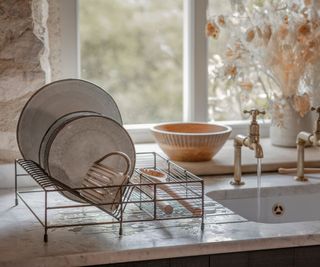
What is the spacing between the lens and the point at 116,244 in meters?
1.76

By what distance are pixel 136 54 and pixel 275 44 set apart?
0.51m

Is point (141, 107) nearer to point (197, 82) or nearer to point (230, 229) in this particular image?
point (197, 82)

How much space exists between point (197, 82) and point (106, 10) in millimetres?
430

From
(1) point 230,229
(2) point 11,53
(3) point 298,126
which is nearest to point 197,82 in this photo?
(3) point 298,126

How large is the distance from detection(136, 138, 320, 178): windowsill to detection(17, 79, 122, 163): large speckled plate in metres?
0.48

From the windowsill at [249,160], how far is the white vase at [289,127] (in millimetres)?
29

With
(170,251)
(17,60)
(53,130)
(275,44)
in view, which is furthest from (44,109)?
(275,44)

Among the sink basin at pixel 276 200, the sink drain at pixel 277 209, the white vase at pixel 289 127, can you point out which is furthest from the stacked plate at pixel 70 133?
the white vase at pixel 289 127

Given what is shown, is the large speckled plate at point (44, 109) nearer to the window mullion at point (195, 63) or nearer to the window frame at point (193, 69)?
the window frame at point (193, 69)

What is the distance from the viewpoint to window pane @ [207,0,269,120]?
2717 mm

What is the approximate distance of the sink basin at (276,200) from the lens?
233 cm

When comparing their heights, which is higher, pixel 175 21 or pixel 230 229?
pixel 175 21

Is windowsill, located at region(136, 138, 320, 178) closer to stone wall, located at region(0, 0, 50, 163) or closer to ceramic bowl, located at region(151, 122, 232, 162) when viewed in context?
ceramic bowl, located at region(151, 122, 232, 162)

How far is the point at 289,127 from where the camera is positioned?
278 centimetres
